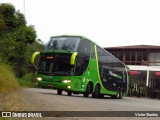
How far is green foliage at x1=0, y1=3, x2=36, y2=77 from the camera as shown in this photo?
30.0m

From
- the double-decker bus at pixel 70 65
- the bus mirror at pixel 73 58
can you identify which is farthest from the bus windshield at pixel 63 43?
the bus mirror at pixel 73 58

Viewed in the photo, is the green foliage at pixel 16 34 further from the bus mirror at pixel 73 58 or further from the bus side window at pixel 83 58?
the bus mirror at pixel 73 58

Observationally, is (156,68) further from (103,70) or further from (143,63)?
(103,70)

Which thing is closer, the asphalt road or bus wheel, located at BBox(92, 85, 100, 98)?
the asphalt road

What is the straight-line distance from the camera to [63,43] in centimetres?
2069

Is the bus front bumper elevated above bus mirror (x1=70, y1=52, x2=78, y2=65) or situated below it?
below

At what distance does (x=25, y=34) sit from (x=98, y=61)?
1099 cm

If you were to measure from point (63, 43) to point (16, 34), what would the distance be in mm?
11430

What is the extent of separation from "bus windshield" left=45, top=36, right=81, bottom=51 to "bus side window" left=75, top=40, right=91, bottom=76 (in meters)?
0.38

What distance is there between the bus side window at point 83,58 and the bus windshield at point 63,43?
38cm

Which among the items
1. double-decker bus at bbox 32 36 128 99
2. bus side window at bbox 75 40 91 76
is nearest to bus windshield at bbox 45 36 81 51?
double-decker bus at bbox 32 36 128 99

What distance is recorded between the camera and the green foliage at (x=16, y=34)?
30.0 meters

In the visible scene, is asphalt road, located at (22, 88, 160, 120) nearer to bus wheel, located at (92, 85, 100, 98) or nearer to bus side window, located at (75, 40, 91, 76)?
bus side window, located at (75, 40, 91, 76)

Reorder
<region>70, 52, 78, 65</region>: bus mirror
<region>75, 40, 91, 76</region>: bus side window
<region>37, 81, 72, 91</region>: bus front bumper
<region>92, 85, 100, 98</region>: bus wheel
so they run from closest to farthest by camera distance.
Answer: <region>70, 52, 78, 65</region>: bus mirror
<region>37, 81, 72, 91</region>: bus front bumper
<region>75, 40, 91, 76</region>: bus side window
<region>92, 85, 100, 98</region>: bus wheel
